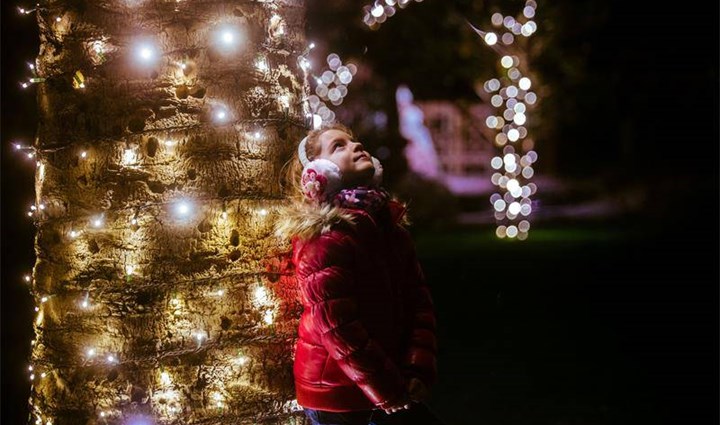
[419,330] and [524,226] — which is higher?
[419,330]

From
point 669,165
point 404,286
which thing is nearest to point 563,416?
point 404,286

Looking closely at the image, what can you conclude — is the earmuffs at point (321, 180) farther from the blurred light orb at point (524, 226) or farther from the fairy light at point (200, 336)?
the blurred light orb at point (524, 226)

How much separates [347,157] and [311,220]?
356 millimetres

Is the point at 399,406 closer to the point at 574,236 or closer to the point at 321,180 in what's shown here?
the point at 321,180

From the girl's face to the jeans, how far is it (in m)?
0.98

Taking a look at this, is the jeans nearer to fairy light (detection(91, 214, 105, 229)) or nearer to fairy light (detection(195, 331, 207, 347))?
fairy light (detection(195, 331, 207, 347))

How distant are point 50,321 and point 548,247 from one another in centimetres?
1145

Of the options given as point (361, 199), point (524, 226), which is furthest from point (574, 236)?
point (361, 199)

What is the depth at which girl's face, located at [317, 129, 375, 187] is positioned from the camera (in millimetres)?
3242

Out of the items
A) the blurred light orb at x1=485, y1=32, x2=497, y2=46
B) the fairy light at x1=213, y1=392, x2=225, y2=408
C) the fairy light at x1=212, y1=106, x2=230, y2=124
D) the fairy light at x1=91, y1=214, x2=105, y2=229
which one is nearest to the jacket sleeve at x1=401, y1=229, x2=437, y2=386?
the fairy light at x1=213, y1=392, x2=225, y2=408

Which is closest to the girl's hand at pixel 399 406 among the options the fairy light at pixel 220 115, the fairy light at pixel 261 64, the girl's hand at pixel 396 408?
the girl's hand at pixel 396 408

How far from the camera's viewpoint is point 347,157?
10.7 ft

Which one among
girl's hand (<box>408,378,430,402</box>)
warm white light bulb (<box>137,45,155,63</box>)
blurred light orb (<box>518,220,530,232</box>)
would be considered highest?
warm white light bulb (<box>137,45,155,63</box>)

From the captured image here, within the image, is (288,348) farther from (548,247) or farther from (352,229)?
(548,247)
